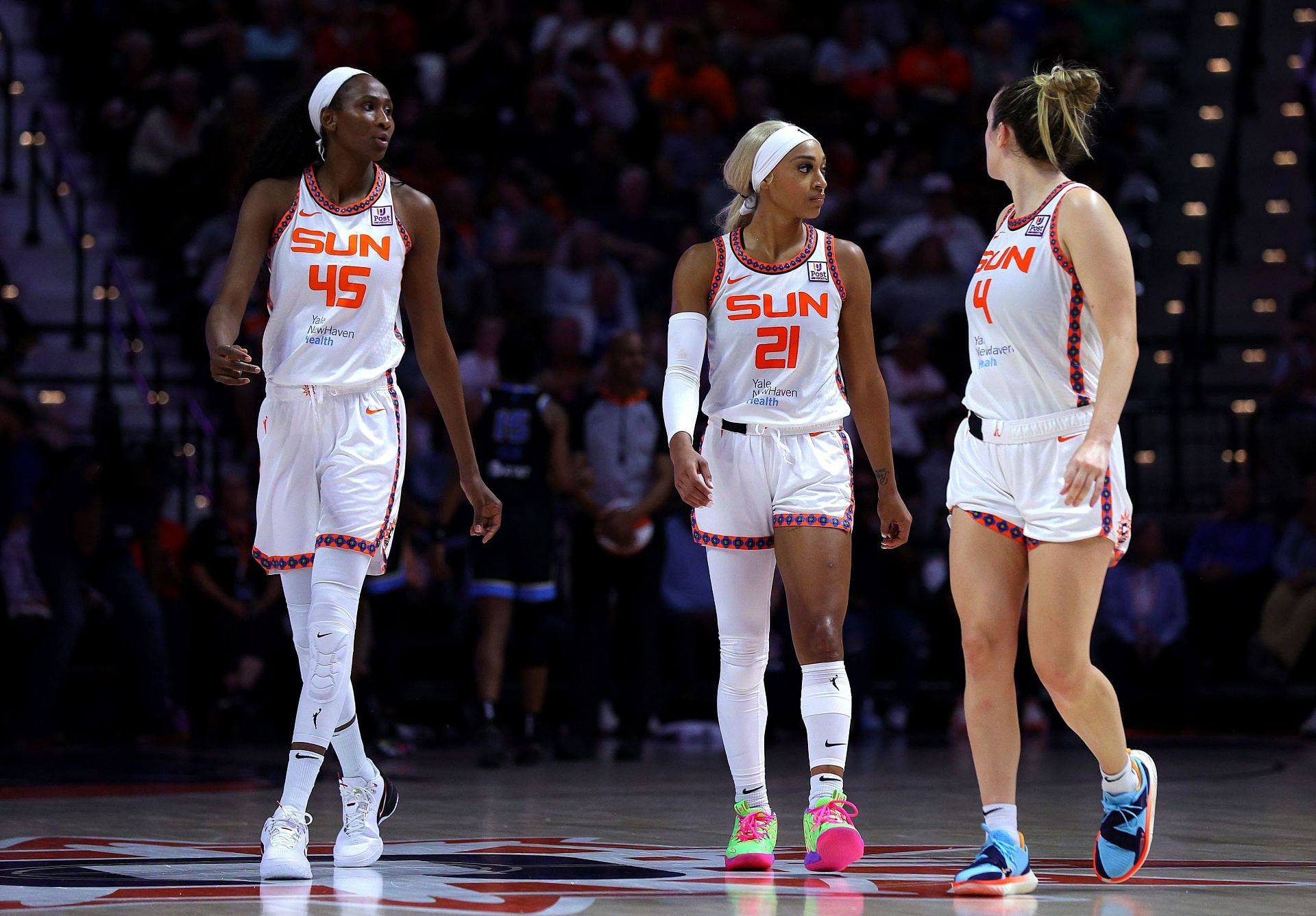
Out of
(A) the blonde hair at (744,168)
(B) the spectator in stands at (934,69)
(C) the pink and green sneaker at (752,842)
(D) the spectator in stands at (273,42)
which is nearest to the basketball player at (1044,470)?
(C) the pink and green sneaker at (752,842)

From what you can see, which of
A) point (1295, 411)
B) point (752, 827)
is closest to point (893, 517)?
point (752, 827)

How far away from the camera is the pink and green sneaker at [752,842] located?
470 centimetres

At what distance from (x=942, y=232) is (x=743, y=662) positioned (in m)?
8.58

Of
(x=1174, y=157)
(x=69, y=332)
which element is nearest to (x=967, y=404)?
(x=69, y=332)

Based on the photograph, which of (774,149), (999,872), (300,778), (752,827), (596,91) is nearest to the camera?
(999,872)

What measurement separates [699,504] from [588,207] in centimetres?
914

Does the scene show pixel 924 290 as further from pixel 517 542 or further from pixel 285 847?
pixel 285 847

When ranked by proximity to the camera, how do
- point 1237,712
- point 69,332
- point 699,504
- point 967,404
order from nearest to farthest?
1. point 967,404
2. point 699,504
3. point 1237,712
4. point 69,332

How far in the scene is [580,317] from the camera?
12070 mm

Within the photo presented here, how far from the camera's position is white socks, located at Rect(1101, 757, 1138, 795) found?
443 centimetres

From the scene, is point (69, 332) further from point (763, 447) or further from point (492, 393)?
point (763, 447)

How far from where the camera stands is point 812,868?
4.66 meters

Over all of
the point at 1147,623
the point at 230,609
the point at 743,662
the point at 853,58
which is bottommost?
the point at 1147,623

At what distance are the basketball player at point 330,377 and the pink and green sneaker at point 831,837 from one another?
3.77 feet
